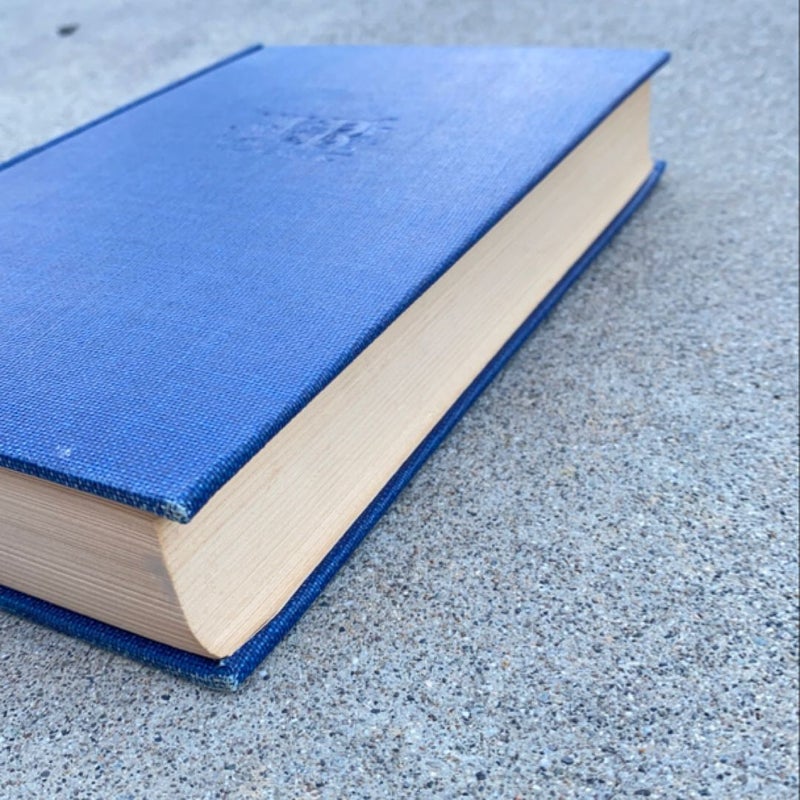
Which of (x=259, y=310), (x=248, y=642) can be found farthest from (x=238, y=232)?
(x=248, y=642)

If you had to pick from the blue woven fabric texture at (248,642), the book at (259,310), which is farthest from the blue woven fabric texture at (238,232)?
the blue woven fabric texture at (248,642)

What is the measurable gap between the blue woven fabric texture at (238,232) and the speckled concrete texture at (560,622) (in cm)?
15

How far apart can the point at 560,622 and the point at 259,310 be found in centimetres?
26

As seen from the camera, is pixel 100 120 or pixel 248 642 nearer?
pixel 248 642

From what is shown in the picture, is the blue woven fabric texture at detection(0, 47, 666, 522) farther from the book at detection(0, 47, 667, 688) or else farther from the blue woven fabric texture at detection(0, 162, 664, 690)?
the blue woven fabric texture at detection(0, 162, 664, 690)

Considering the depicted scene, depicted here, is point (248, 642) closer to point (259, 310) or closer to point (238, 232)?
point (259, 310)

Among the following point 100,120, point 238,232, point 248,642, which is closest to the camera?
point 248,642

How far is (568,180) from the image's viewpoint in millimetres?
869

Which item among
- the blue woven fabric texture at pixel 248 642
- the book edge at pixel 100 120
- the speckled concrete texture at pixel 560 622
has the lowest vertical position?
the speckled concrete texture at pixel 560 622

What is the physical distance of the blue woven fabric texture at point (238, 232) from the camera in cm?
51

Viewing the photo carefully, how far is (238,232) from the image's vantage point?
0.70 metres

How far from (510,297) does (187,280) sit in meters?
0.28

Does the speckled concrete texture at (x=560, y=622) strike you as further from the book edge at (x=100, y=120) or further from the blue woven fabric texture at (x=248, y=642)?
the book edge at (x=100, y=120)

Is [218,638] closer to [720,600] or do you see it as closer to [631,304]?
[720,600]
